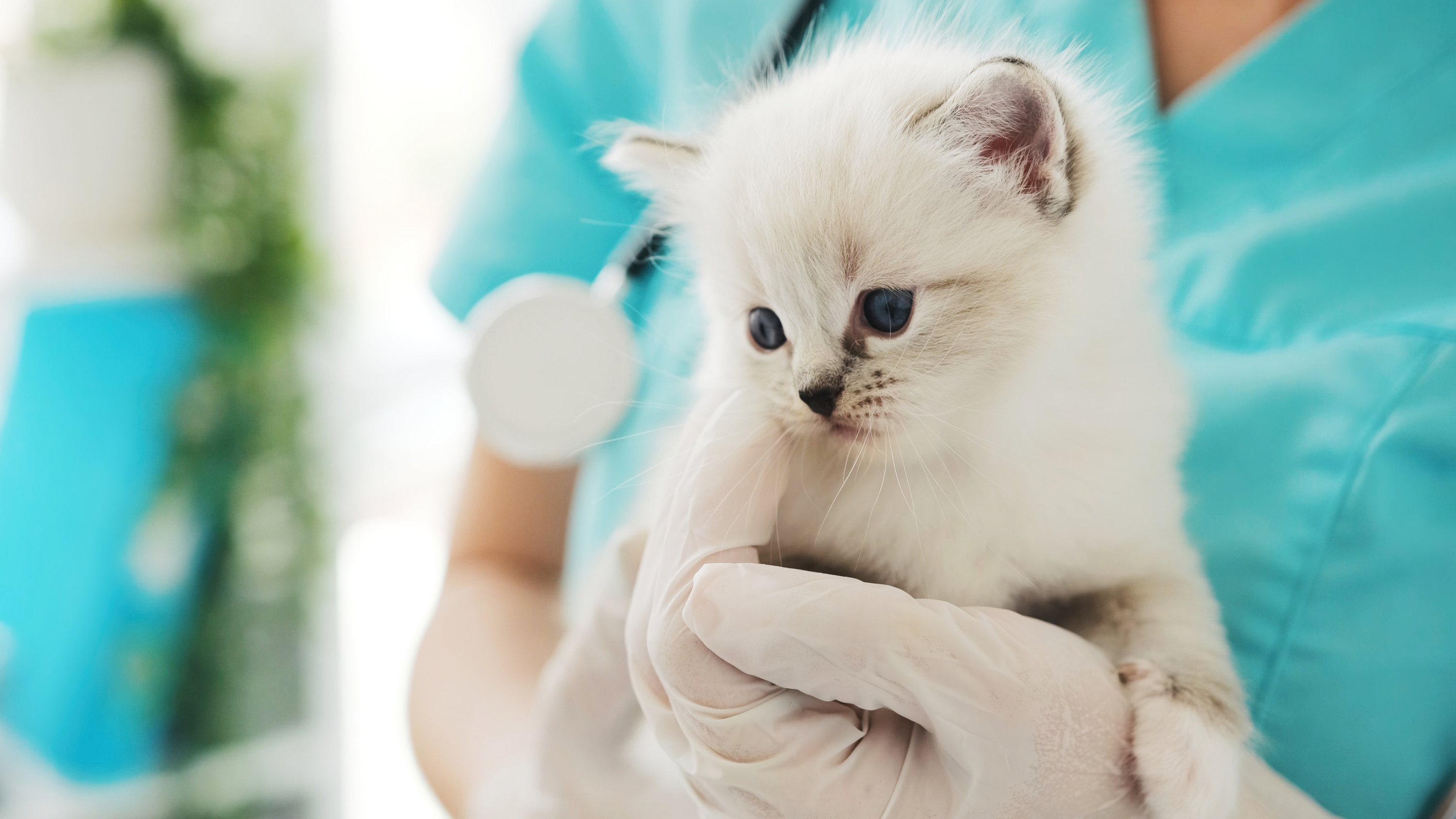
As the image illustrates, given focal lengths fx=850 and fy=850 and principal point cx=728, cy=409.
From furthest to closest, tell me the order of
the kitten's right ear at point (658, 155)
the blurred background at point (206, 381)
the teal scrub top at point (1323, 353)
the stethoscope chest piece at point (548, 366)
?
1. the blurred background at point (206, 381)
2. the stethoscope chest piece at point (548, 366)
3. the kitten's right ear at point (658, 155)
4. the teal scrub top at point (1323, 353)

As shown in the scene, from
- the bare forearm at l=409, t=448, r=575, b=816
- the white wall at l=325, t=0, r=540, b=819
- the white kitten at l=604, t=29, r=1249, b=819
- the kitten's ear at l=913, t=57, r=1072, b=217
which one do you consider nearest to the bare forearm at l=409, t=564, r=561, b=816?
the bare forearm at l=409, t=448, r=575, b=816

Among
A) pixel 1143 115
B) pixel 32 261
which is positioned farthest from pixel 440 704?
pixel 32 261

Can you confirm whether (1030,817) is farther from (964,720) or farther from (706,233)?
(706,233)

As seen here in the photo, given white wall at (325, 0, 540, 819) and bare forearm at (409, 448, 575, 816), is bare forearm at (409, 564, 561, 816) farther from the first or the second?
white wall at (325, 0, 540, 819)

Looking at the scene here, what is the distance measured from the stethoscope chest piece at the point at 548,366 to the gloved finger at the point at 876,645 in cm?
45

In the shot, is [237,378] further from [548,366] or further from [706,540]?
[706,540]

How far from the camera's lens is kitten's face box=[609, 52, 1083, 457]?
0.77m

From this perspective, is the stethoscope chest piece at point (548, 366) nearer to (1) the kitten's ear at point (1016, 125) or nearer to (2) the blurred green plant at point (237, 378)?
(1) the kitten's ear at point (1016, 125)

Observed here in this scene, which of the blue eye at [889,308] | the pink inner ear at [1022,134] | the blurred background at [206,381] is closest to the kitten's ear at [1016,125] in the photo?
the pink inner ear at [1022,134]

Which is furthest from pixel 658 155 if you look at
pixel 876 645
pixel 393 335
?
pixel 393 335

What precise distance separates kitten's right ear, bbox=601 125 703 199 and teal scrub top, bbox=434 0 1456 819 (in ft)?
0.65

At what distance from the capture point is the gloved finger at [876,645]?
2.38 feet

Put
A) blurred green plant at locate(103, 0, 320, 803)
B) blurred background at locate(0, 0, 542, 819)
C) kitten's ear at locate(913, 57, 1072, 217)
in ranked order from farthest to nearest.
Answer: blurred green plant at locate(103, 0, 320, 803) → blurred background at locate(0, 0, 542, 819) → kitten's ear at locate(913, 57, 1072, 217)

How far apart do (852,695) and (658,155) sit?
615 mm
